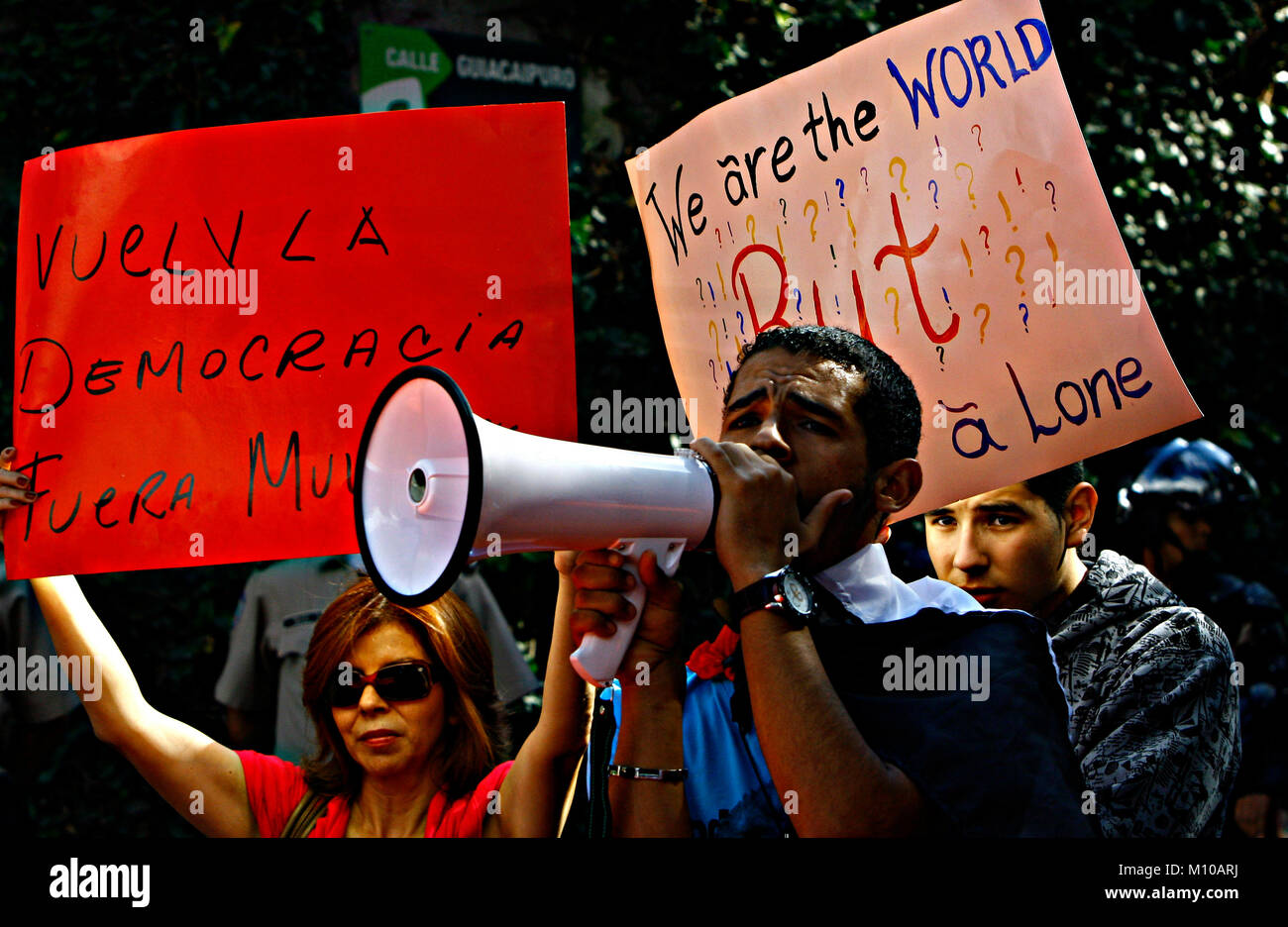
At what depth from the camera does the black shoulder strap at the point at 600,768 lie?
5.36 feet

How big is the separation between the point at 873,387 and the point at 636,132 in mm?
3641

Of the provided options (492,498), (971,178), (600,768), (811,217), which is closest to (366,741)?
(600,768)

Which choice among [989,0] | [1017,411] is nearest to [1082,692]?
[1017,411]

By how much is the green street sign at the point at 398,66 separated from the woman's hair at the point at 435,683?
2.98 metres

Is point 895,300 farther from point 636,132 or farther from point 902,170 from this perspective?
point 636,132

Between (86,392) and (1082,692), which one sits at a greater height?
(86,392)

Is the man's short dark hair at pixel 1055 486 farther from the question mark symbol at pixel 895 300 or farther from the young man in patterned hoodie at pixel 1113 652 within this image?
the question mark symbol at pixel 895 300

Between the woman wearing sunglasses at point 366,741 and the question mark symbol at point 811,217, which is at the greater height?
the question mark symbol at point 811,217

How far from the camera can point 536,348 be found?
2.09 metres

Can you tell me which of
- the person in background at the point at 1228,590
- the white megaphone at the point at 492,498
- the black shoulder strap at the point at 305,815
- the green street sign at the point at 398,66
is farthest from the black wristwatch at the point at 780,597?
the green street sign at the point at 398,66

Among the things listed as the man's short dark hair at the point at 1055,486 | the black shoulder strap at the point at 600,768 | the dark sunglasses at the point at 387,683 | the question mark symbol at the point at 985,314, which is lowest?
the black shoulder strap at the point at 600,768
